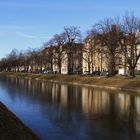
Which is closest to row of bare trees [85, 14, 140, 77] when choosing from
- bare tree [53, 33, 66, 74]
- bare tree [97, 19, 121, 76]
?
bare tree [97, 19, 121, 76]

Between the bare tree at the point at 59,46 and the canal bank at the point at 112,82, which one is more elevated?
the bare tree at the point at 59,46

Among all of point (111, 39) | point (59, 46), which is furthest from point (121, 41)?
point (59, 46)

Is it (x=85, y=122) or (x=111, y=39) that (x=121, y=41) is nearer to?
(x=111, y=39)

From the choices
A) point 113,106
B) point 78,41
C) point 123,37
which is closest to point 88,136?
point 113,106

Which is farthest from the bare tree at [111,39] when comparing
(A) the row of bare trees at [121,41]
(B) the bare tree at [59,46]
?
(B) the bare tree at [59,46]

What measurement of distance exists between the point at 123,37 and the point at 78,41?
35213 millimetres

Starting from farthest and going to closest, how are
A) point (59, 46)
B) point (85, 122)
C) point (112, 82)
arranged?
1. point (59, 46)
2. point (112, 82)
3. point (85, 122)

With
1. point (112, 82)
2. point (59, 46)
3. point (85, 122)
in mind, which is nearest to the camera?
point (85, 122)

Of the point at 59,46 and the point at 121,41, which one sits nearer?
the point at 121,41

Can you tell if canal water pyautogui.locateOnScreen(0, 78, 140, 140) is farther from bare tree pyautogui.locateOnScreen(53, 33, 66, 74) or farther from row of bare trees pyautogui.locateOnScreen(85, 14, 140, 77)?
bare tree pyautogui.locateOnScreen(53, 33, 66, 74)

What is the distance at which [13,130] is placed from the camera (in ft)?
72.2

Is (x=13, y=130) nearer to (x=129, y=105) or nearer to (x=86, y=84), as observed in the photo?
(x=129, y=105)

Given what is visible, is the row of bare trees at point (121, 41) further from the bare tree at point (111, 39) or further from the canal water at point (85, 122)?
the canal water at point (85, 122)

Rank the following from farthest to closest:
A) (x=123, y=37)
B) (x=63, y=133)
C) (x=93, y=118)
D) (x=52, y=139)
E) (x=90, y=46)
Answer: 1. (x=90, y=46)
2. (x=123, y=37)
3. (x=93, y=118)
4. (x=63, y=133)
5. (x=52, y=139)
